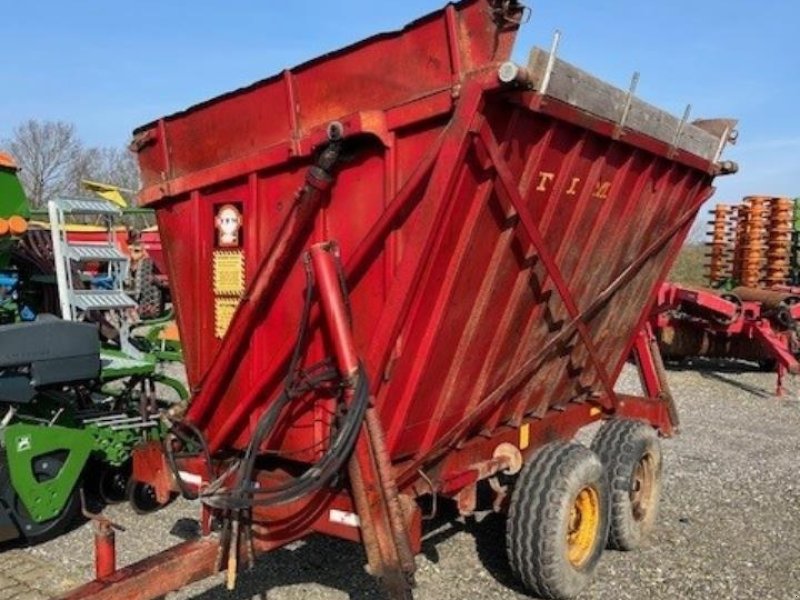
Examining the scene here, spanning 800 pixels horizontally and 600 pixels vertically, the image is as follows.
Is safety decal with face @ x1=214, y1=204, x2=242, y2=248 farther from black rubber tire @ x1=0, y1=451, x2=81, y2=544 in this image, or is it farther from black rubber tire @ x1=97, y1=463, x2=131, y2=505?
black rubber tire @ x1=97, y1=463, x2=131, y2=505

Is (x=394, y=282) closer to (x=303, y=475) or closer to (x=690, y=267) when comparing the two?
(x=303, y=475)

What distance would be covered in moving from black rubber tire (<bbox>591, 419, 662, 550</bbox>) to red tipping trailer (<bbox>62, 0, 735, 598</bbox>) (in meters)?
0.40

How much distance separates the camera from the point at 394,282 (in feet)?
11.1

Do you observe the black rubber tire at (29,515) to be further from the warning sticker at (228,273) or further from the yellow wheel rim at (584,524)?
the yellow wheel rim at (584,524)

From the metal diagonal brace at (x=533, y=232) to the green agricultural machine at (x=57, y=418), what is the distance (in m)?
2.74

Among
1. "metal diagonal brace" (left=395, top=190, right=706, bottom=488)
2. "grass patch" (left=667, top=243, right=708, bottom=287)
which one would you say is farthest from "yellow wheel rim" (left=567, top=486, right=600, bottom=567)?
"grass patch" (left=667, top=243, right=708, bottom=287)

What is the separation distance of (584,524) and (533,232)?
5.82 ft

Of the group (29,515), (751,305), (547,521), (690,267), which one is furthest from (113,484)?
(690,267)

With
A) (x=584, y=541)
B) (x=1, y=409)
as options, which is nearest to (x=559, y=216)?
(x=584, y=541)

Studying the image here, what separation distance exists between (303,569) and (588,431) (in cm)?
434

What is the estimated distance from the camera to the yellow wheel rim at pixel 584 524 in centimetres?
444

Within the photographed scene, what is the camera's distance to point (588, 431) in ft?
27.0

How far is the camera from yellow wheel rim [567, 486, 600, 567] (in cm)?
444

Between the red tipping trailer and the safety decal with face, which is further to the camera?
the safety decal with face
